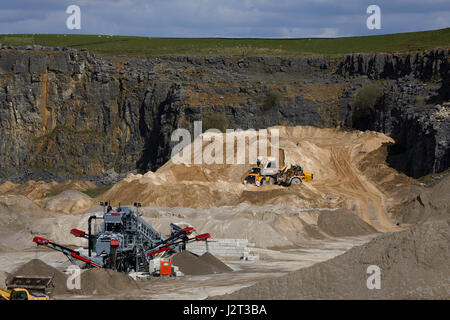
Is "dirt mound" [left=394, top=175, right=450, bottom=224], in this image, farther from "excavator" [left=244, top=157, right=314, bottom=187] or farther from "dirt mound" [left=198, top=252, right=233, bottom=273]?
"dirt mound" [left=198, top=252, right=233, bottom=273]

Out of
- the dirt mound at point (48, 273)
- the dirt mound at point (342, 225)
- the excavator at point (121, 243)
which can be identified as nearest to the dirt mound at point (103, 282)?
the dirt mound at point (48, 273)

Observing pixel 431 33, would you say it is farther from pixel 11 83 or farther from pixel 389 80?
pixel 11 83

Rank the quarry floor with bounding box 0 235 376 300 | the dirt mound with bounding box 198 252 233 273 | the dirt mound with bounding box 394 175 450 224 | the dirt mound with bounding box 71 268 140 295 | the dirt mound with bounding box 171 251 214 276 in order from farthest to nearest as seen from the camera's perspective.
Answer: the dirt mound with bounding box 394 175 450 224 < the dirt mound with bounding box 198 252 233 273 < the dirt mound with bounding box 171 251 214 276 < the quarry floor with bounding box 0 235 376 300 < the dirt mound with bounding box 71 268 140 295

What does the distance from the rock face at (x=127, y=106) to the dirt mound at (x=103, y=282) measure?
1883 inches

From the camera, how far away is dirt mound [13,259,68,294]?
26.2 metres

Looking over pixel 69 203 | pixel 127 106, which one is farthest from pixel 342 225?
pixel 127 106

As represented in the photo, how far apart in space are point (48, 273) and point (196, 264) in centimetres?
701

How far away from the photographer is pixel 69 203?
55531 millimetres

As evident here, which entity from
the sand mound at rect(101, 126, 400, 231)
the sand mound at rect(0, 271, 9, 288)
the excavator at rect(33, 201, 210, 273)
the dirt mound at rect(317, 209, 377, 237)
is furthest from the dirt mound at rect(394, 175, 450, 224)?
the sand mound at rect(0, 271, 9, 288)

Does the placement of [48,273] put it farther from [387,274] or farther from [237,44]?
[237,44]

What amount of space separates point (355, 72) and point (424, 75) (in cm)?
956

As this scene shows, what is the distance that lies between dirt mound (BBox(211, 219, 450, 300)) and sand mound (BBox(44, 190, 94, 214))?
1306 inches

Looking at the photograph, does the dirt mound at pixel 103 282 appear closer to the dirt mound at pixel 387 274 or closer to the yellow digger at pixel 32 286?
the yellow digger at pixel 32 286

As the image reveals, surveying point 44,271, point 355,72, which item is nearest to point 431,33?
point 355,72
